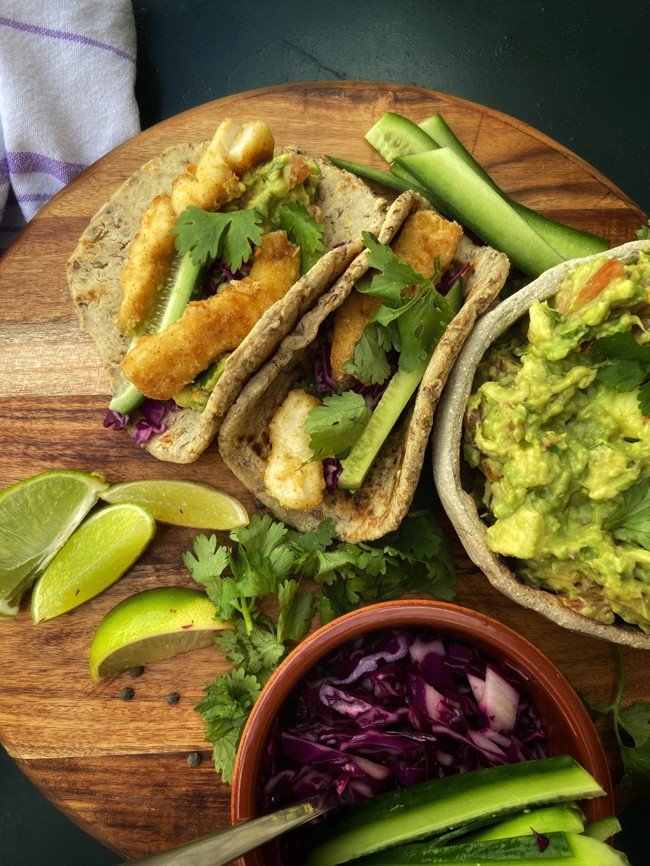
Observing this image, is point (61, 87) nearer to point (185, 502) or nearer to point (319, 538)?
point (185, 502)

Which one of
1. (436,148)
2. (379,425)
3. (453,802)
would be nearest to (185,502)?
(379,425)

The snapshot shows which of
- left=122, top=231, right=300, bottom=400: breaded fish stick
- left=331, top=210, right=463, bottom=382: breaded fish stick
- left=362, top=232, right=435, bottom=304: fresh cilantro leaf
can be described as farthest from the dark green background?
left=362, top=232, right=435, bottom=304: fresh cilantro leaf

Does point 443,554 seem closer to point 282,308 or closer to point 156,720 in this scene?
point 282,308

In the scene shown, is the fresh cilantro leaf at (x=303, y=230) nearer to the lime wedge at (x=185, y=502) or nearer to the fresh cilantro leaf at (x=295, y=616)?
the lime wedge at (x=185, y=502)

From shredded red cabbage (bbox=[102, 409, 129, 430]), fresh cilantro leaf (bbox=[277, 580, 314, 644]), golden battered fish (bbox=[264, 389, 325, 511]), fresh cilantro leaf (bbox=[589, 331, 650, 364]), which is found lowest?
fresh cilantro leaf (bbox=[277, 580, 314, 644])

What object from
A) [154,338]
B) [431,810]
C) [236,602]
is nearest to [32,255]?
[154,338]

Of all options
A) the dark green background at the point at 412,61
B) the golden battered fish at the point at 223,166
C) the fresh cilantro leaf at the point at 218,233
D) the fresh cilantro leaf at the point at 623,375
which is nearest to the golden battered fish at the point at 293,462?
the fresh cilantro leaf at the point at 218,233

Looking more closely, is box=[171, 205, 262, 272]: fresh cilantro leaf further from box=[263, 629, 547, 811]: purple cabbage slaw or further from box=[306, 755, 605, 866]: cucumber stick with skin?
box=[306, 755, 605, 866]: cucumber stick with skin

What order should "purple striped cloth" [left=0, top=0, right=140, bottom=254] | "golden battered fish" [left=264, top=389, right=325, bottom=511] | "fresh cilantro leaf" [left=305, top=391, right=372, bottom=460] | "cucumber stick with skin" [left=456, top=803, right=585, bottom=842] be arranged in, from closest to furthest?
"cucumber stick with skin" [left=456, top=803, right=585, bottom=842] → "fresh cilantro leaf" [left=305, top=391, right=372, bottom=460] → "golden battered fish" [left=264, top=389, right=325, bottom=511] → "purple striped cloth" [left=0, top=0, right=140, bottom=254]
